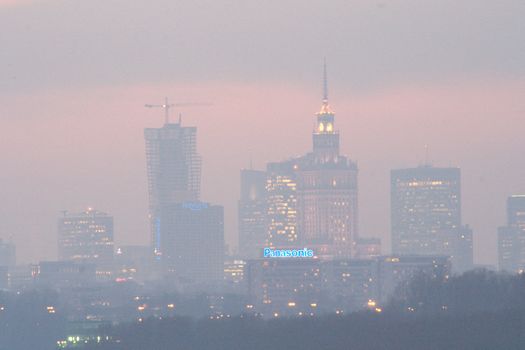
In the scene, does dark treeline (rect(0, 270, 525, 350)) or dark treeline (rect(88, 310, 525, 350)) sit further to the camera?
dark treeline (rect(0, 270, 525, 350))

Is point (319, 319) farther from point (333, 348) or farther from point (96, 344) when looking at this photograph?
point (333, 348)

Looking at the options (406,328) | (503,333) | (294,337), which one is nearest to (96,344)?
(294,337)

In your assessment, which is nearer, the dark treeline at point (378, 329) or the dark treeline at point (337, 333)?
the dark treeline at point (337, 333)

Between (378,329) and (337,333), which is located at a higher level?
(378,329)

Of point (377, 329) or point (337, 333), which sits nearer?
point (377, 329)

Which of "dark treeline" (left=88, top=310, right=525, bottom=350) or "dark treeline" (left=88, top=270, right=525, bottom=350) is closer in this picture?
"dark treeline" (left=88, top=310, right=525, bottom=350)

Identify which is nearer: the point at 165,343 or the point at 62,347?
the point at 165,343

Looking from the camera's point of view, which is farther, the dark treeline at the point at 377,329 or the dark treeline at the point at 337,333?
the dark treeline at the point at 377,329

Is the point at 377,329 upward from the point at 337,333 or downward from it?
upward

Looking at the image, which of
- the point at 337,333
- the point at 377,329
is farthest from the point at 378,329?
the point at 337,333

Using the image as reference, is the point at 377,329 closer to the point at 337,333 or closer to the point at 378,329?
the point at 378,329

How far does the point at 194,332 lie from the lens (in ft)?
601

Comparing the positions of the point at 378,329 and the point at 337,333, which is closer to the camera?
the point at 378,329

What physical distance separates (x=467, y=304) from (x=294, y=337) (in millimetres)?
26200
